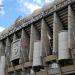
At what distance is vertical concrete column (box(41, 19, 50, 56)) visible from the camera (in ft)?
185

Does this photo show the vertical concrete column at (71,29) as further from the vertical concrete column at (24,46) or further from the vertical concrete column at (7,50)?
the vertical concrete column at (7,50)

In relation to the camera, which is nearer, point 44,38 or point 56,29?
point 56,29

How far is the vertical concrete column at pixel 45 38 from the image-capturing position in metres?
56.3

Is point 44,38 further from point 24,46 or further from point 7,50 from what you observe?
point 7,50

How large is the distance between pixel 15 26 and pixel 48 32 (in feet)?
42.9

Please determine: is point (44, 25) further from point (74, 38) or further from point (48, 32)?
point (74, 38)

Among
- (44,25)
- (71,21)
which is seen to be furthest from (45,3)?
(71,21)

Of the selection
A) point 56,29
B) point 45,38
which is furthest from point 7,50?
point 56,29

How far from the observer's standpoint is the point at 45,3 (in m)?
59.1

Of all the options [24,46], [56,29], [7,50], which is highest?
[56,29]

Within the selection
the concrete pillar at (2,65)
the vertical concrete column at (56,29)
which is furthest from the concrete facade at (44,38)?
the concrete pillar at (2,65)

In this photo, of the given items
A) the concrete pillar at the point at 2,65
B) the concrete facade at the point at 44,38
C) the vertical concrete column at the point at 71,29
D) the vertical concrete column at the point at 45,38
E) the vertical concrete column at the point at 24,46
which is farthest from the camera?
the concrete pillar at the point at 2,65

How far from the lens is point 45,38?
188ft

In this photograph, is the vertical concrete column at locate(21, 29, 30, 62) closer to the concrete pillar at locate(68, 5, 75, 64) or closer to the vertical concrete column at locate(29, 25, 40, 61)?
the vertical concrete column at locate(29, 25, 40, 61)
